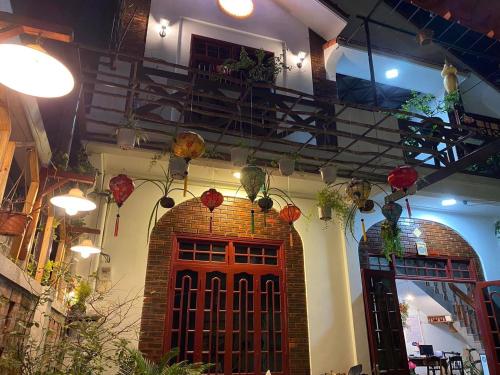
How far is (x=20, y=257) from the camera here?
326 centimetres

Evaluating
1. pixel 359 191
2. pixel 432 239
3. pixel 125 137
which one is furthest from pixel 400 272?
pixel 125 137

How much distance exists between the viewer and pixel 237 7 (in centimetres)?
776

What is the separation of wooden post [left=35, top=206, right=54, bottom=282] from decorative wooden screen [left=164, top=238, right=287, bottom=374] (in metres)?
2.74

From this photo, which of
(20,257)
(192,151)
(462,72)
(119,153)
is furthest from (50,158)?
(462,72)

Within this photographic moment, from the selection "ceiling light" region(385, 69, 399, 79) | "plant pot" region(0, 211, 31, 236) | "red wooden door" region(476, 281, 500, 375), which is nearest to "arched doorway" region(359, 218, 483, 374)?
"red wooden door" region(476, 281, 500, 375)

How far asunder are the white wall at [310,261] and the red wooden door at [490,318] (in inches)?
128

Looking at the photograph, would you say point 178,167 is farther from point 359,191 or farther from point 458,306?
point 458,306

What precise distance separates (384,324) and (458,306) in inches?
276

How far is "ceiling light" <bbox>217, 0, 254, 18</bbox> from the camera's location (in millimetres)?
7676

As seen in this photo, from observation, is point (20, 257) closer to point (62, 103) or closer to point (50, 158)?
point (50, 158)

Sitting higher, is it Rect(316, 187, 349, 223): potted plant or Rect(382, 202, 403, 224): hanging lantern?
Rect(316, 187, 349, 223): potted plant

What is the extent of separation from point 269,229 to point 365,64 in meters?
4.35

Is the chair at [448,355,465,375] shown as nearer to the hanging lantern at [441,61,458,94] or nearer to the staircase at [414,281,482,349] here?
the staircase at [414,281,482,349]

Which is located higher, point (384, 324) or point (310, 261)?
point (310, 261)
